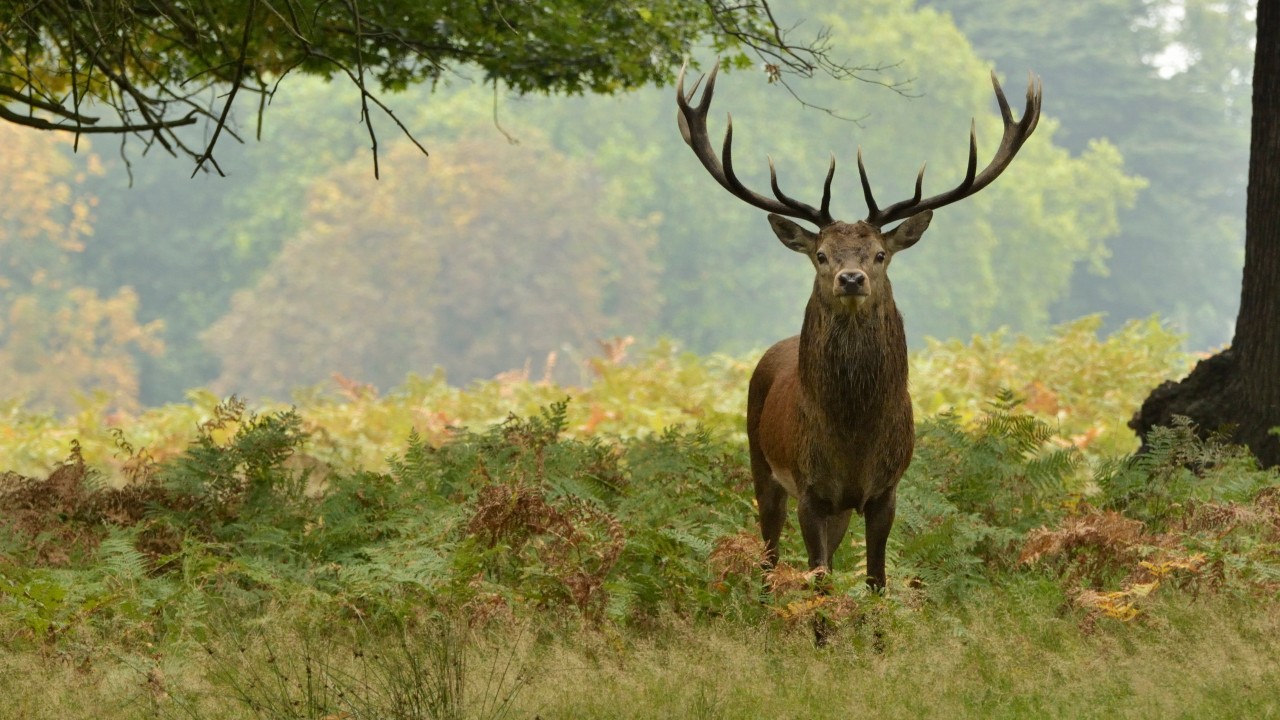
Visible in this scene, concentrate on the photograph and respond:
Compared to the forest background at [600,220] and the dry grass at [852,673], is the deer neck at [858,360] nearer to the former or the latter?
the dry grass at [852,673]

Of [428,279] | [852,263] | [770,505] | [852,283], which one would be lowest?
[770,505]

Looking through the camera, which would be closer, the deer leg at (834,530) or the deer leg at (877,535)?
the deer leg at (877,535)

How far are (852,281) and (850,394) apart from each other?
0.50 m

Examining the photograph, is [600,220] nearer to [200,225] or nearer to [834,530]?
[200,225]

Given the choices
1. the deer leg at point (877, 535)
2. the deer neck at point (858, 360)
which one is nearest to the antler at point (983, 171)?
the deer neck at point (858, 360)

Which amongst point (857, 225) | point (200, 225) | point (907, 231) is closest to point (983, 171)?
point (907, 231)

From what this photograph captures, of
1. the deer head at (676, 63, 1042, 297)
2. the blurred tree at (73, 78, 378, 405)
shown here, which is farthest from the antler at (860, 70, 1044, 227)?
the blurred tree at (73, 78, 378, 405)

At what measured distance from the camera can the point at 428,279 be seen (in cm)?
4319

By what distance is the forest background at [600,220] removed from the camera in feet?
140

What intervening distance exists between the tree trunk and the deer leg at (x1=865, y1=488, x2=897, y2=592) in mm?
3142

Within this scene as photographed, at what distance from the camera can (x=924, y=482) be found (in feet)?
23.9

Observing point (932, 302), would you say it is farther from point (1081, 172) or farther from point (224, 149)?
point (224, 149)

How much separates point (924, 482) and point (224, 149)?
149 ft

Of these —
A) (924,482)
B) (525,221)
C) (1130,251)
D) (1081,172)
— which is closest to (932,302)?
(1081,172)
